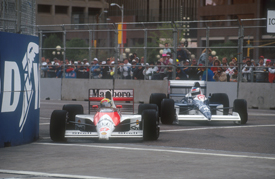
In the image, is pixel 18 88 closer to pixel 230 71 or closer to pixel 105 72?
pixel 230 71

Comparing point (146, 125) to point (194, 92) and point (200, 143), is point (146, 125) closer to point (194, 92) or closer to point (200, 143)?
point (200, 143)

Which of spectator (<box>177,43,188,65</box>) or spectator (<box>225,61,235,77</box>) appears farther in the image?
spectator (<box>177,43,188,65</box>)

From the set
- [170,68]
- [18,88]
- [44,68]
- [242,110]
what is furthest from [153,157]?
[44,68]

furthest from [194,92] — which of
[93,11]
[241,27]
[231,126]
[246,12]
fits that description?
[93,11]

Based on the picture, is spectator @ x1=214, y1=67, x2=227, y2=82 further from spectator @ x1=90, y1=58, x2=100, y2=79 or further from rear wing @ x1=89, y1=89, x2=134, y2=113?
rear wing @ x1=89, y1=89, x2=134, y2=113

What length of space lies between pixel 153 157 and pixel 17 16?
437cm

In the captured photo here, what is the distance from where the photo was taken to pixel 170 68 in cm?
2616

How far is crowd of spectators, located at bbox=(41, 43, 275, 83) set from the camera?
24.1 meters

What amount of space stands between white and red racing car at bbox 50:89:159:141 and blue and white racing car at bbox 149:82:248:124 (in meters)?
2.39

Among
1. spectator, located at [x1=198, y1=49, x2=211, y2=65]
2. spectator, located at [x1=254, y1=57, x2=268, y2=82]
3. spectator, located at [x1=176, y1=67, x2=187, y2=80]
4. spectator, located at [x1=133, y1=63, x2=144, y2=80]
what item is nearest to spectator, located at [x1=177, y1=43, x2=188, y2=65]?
spectator, located at [x1=176, y1=67, x2=187, y2=80]

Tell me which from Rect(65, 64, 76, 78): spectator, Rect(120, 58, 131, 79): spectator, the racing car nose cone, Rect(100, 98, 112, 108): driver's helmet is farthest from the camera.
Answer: Rect(65, 64, 76, 78): spectator

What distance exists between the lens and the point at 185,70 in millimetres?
25500

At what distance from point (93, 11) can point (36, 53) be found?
253 feet

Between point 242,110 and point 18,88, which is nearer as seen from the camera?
point 18,88
